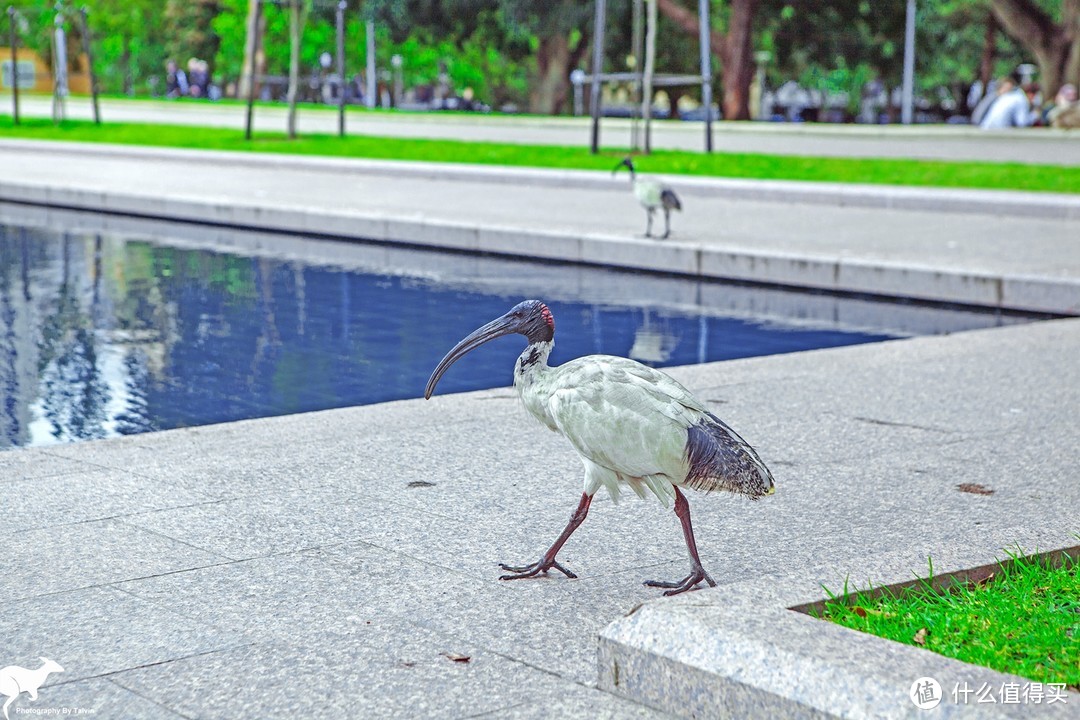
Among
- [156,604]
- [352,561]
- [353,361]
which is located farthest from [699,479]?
[353,361]

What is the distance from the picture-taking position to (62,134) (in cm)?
3191

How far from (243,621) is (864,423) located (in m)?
3.65

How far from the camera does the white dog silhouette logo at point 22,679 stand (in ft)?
12.0

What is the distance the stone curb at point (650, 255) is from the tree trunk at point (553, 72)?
3000cm

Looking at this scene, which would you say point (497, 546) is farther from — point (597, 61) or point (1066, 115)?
point (1066, 115)

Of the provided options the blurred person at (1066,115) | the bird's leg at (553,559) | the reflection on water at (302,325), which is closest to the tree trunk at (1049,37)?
the blurred person at (1066,115)

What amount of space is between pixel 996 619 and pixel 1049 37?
34.9m

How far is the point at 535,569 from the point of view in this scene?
179 inches

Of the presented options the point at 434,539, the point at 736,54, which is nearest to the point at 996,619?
the point at 434,539

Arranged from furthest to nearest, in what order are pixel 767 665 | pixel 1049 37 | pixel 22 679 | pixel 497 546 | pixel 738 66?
pixel 738 66 → pixel 1049 37 → pixel 497 546 → pixel 22 679 → pixel 767 665

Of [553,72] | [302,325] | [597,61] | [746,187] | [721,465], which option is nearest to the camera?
[721,465]

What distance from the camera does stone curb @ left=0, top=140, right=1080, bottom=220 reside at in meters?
16.0

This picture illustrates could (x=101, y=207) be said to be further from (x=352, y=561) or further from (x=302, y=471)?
(x=352, y=561)

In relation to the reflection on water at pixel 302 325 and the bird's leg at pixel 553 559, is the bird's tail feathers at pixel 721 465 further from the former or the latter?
the reflection on water at pixel 302 325
